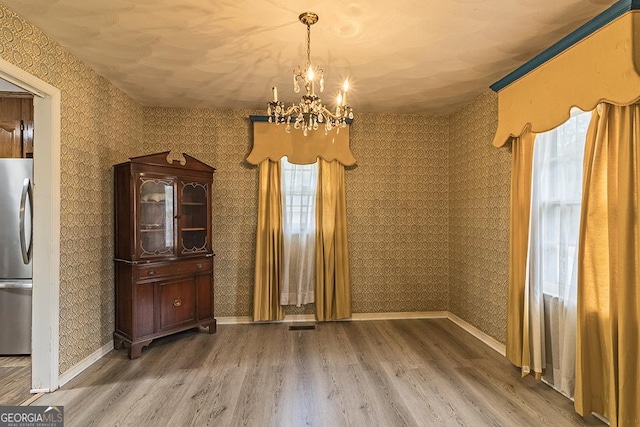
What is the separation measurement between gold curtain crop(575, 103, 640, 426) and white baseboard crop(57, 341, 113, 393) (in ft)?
12.0

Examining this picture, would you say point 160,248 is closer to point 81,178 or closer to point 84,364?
point 81,178

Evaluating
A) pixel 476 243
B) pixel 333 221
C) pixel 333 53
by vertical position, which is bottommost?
pixel 476 243

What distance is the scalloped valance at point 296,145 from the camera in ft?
12.3

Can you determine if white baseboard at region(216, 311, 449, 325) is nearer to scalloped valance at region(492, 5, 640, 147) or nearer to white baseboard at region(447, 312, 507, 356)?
white baseboard at region(447, 312, 507, 356)

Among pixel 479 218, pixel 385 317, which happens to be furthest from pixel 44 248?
pixel 479 218

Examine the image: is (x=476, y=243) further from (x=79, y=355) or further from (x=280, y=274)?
(x=79, y=355)

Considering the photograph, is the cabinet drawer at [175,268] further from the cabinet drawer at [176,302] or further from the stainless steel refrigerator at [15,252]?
the stainless steel refrigerator at [15,252]

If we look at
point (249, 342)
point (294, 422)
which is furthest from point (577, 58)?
point (249, 342)

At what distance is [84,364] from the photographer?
104 inches

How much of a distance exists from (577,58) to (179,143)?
382 cm

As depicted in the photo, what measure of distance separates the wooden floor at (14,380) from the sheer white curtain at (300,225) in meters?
2.41

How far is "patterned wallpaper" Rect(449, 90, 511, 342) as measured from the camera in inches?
118

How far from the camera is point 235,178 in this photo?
3.84 m

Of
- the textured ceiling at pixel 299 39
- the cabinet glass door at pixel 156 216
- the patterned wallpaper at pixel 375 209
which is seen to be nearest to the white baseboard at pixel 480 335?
the patterned wallpaper at pixel 375 209
